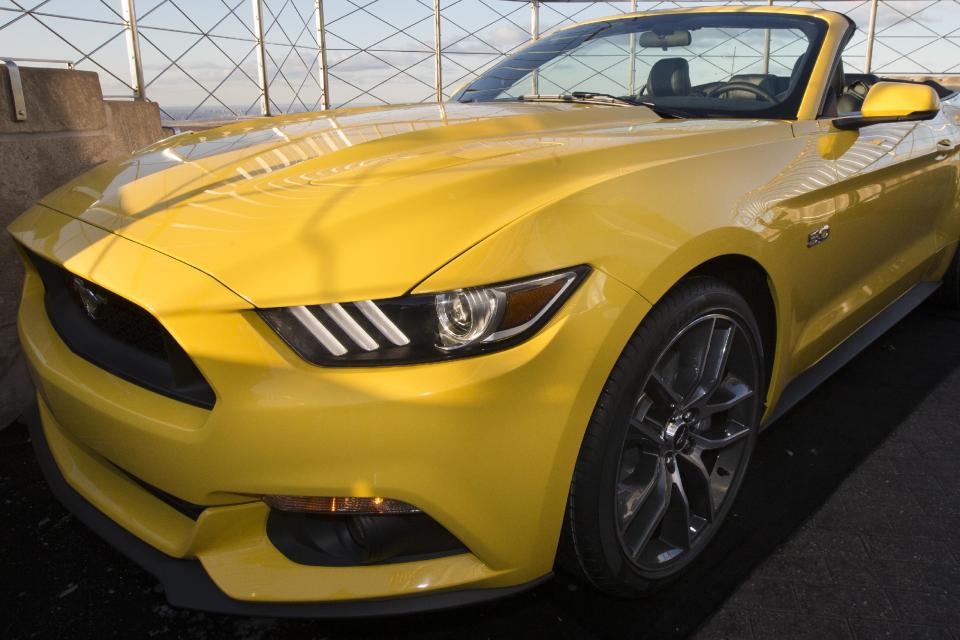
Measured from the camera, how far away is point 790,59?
2500mm

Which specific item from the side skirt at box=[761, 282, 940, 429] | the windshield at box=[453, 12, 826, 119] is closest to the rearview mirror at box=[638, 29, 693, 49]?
the windshield at box=[453, 12, 826, 119]

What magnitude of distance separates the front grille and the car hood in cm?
15

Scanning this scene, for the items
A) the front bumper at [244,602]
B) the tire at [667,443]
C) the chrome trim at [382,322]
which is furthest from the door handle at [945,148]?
the chrome trim at [382,322]

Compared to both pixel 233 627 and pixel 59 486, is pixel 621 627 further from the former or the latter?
pixel 59 486

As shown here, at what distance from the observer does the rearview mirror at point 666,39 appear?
2770 millimetres

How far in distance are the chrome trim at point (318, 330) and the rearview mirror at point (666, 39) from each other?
2052mm

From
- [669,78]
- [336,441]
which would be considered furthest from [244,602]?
[669,78]

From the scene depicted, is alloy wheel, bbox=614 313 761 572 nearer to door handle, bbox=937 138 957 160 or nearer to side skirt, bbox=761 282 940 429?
side skirt, bbox=761 282 940 429

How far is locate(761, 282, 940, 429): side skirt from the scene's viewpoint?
2.24 metres

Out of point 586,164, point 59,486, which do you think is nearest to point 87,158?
point 59,486

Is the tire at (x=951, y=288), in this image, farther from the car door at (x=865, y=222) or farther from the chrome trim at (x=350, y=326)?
the chrome trim at (x=350, y=326)

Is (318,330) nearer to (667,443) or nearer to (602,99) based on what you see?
(667,443)

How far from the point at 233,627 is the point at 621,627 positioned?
0.89 m

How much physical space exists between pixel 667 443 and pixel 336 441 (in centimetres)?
85
